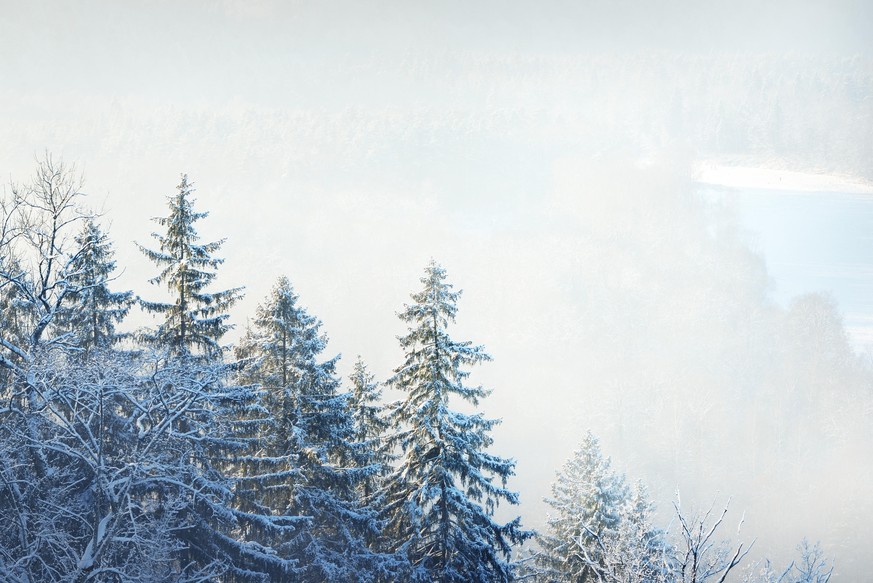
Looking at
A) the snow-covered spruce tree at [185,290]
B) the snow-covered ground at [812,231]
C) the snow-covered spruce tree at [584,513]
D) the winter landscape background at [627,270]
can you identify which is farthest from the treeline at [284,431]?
the snow-covered ground at [812,231]

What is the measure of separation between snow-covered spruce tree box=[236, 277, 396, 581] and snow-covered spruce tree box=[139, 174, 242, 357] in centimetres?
125

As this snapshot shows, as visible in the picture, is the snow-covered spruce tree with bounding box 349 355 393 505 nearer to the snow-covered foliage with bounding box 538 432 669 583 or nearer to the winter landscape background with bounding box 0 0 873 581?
the snow-covered foliage with bounding box 538 432 669 583

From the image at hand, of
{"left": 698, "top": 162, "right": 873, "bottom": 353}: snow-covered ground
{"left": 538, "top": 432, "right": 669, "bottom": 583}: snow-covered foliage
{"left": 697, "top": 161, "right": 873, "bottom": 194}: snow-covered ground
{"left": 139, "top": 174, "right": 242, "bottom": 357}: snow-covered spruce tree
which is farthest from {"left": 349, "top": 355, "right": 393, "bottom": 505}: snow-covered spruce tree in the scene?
{"left": 697, "top": 161, "right": 873, "bottom": 194}: snow-covered ground

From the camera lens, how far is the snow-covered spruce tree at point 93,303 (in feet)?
55.4

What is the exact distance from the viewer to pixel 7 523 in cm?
1303

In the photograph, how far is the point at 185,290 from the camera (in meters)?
17.1

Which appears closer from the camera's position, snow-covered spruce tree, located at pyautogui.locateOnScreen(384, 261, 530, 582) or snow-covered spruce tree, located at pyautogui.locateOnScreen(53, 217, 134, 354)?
snow-covered spruce tree, located at pyautogui.locateOnScreen(53, 217, 134, 354)

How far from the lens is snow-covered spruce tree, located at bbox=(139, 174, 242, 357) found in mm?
16922

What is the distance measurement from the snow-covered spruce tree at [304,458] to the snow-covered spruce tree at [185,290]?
1251 millimetres

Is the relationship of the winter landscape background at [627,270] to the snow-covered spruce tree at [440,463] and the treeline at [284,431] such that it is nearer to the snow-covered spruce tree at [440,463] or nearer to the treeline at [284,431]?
the treeline at [284,431]

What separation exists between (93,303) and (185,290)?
250 cm

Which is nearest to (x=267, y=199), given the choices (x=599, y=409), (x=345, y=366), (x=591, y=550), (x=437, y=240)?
(x=437, y=240)

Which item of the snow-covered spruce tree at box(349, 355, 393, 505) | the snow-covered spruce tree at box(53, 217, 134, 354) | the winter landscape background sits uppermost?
the winter landscape background

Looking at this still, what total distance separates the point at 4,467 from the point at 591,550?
17769 millimetres
